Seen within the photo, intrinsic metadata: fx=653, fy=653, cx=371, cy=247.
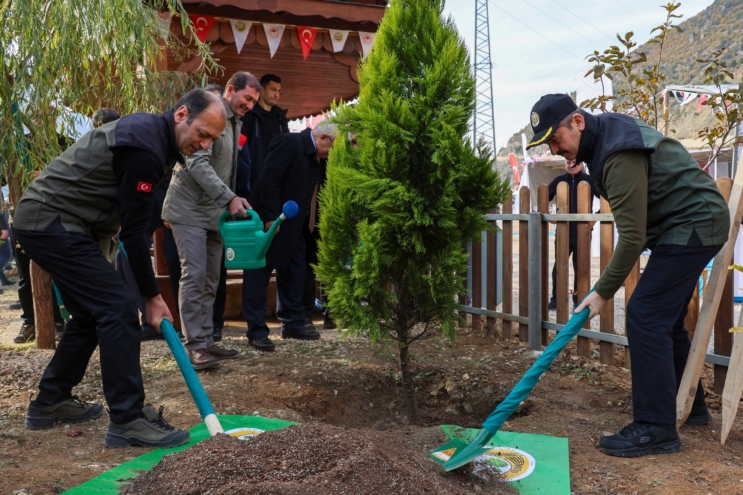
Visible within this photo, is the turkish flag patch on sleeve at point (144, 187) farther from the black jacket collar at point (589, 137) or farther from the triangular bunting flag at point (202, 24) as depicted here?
the triangular bunting flag at point (202, 24)

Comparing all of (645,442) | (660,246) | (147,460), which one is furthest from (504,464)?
(147,460)

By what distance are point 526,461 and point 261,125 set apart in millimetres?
4058

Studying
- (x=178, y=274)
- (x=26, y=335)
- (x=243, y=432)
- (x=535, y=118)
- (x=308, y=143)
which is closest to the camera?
(x=535, y=118)

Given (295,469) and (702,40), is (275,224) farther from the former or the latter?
(702,40)

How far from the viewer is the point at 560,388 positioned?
14.1ft

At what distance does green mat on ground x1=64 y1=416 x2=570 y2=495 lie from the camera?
272cm

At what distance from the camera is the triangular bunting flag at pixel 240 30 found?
6996 mm

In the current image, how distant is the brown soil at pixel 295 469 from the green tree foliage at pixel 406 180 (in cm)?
123

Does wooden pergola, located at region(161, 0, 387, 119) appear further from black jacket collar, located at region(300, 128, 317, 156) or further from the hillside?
the hillside

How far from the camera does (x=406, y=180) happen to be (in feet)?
11.9

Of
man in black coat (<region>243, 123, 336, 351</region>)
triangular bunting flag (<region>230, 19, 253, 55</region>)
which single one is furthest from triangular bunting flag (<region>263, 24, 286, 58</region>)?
man in black coat (<region>243, 123, 336, 351</region>)

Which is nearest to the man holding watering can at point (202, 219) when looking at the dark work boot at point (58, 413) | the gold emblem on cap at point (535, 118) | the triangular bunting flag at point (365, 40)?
the dark work boot at point (58, 413)

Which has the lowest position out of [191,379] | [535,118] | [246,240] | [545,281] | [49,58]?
[191,379]

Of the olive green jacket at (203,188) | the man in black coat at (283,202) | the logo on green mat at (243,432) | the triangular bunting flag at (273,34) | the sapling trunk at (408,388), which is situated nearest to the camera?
the logo on green mat at (243,432)
